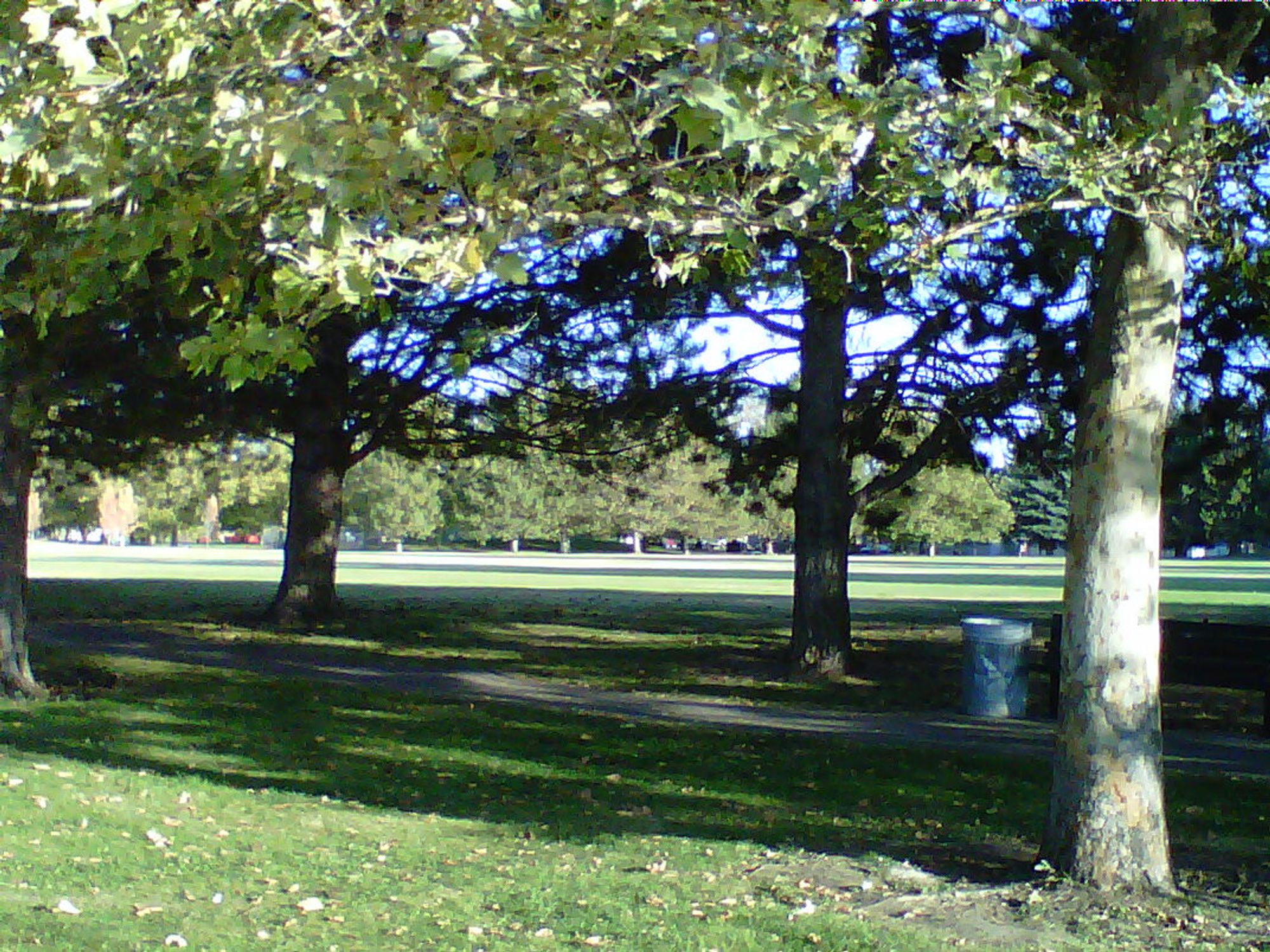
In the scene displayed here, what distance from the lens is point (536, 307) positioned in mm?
13586

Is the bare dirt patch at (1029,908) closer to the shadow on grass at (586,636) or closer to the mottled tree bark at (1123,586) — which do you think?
the mottled tree bark at (1123,586)

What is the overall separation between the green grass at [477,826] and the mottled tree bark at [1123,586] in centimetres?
60

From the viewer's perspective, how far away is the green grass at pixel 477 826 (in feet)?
17.5

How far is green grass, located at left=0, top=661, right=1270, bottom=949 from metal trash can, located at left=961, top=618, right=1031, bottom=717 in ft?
7.05

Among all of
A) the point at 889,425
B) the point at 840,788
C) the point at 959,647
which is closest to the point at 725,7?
the point at 840,788

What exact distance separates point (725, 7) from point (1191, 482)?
1204 centimetres

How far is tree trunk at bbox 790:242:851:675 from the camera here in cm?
1417

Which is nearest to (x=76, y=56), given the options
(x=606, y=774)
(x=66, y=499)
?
(x=606, y=774)

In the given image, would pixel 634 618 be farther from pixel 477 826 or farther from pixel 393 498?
pixel 393 498

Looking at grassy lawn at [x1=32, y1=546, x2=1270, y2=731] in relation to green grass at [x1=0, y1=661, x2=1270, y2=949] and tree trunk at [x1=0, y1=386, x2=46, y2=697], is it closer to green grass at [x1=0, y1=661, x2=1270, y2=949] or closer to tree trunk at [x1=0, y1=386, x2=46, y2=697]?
green grass at [x1=0, y1=661, x2=1270, y2=949]

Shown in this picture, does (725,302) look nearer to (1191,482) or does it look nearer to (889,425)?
(889,425)

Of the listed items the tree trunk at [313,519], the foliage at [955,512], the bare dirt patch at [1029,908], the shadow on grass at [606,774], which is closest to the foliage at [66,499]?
the tree trunk at [313,519]

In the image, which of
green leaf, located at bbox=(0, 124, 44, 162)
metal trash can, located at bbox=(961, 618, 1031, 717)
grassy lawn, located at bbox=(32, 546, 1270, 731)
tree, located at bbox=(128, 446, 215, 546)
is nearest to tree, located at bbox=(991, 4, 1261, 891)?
green leaf, located at bbox=(0, 124, 44, 162)

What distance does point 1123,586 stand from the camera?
5.79 meters
